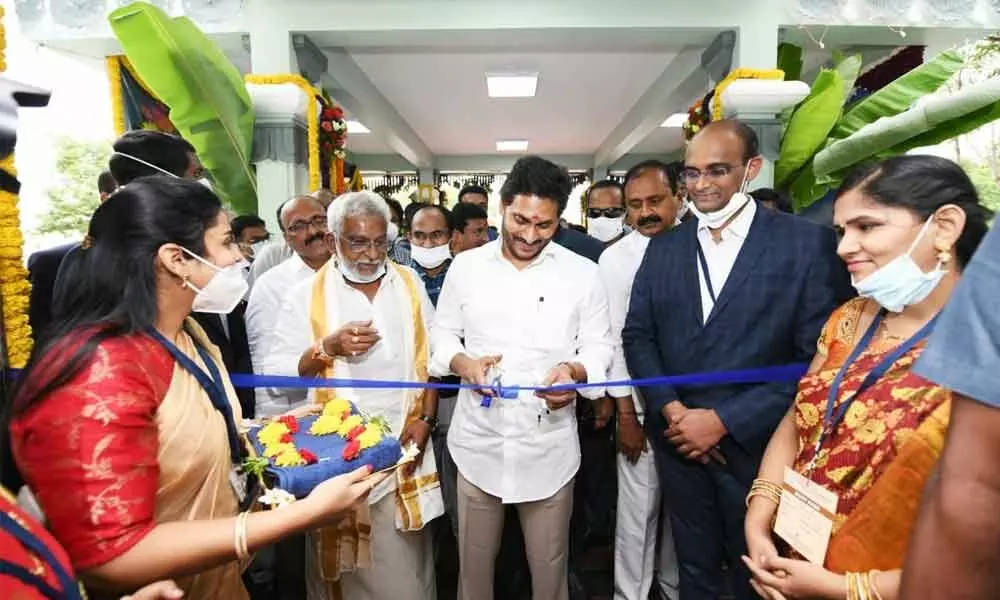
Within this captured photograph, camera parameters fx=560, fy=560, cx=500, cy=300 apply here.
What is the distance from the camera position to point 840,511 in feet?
4.50

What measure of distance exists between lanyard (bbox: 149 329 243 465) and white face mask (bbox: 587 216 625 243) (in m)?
3.05

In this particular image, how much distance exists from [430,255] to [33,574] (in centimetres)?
328

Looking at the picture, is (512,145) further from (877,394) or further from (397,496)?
(877,394)

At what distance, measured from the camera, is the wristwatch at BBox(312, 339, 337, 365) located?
2.23 meters

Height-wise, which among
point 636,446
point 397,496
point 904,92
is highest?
point 904,92

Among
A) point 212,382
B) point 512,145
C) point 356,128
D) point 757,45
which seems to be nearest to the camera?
point 212,382

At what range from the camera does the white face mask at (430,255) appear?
4.07m

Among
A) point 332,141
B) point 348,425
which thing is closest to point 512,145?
point 332,141

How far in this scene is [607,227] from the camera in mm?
4137

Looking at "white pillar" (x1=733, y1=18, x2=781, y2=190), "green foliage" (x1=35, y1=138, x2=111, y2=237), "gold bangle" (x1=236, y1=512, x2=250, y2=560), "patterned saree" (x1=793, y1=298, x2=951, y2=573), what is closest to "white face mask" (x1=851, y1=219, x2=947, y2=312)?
"patterned saree" (x1=793, y1=298, x2=951, y2=573)

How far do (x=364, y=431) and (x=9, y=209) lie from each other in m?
1.03

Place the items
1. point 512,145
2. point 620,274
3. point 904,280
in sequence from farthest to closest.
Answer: point 512,145 < point 620,274 < point 904,280

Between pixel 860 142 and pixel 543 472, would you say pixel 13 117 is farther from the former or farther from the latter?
pixel 860 142

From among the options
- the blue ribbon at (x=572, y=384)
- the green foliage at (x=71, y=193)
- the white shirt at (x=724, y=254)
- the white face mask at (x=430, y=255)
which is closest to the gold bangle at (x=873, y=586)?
the blue ribbon at (x=572, y=384)
